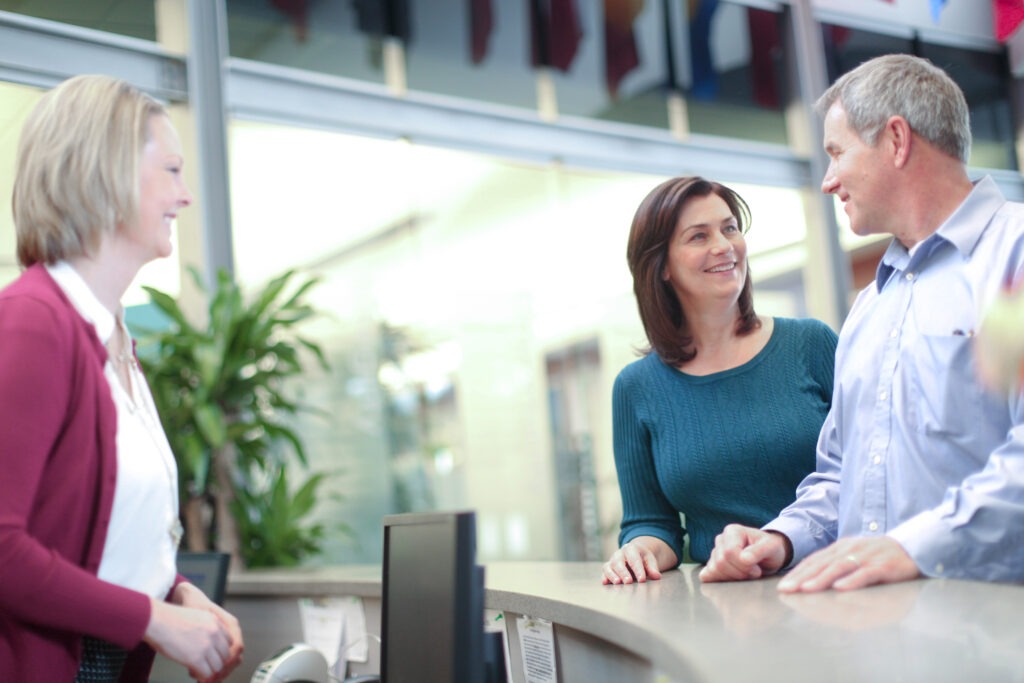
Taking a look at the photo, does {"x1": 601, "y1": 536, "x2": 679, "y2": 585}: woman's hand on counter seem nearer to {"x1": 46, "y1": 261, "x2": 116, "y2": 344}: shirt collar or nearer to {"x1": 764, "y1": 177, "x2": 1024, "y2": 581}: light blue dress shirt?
{"x1": 764, "y1": 177, "x2": 1024, "y2": 581}: light blue dress shirt

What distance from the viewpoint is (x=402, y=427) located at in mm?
5918

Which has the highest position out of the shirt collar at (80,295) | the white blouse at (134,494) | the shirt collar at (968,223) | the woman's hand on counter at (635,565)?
the shirt collar at (968,223)

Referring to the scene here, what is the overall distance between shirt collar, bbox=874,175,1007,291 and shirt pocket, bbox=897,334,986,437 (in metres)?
0.16

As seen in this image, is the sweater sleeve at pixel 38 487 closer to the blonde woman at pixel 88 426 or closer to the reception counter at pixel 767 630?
the blonde woman at pixel 88 426

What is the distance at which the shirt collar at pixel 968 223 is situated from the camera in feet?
5.35

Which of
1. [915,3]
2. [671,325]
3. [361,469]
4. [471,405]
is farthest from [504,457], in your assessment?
[671,325]

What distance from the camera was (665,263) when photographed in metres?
2.30

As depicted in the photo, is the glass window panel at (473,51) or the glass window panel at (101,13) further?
the glass window panel at (473,51)

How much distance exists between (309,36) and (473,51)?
1066 mm

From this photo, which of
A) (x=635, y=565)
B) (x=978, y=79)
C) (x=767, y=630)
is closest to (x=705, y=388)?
(x=635, y=565)

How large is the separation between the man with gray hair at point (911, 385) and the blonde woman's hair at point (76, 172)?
41.1 inches

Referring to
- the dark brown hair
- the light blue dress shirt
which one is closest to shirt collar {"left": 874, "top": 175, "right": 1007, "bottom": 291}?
the light blue dress shirt

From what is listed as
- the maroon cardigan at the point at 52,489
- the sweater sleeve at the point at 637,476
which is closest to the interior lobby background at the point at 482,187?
the sweater sleeve at the point at 637,476

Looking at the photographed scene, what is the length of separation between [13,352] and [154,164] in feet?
1.11
